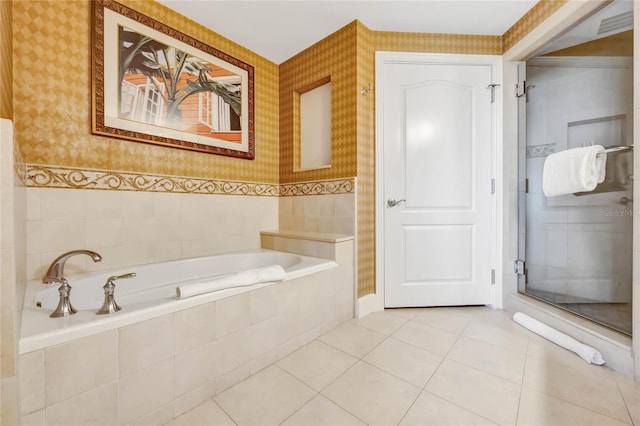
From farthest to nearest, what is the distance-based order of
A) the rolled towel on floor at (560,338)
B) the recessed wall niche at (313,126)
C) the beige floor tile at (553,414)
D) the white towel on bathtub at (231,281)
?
the recessed wall niche at (313,126) → the rolled towel on floor at (560,338) → the white towel on bathtub at (231,281) → the beige floor tile at (553,414)

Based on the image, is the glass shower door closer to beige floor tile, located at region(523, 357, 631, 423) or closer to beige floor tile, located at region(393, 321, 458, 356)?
beige floor tile, located at region(523, 357, 631, 423)

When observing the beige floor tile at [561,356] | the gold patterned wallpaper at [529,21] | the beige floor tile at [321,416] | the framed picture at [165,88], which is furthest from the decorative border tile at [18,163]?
the gold patterned wallpaper at [529,21]

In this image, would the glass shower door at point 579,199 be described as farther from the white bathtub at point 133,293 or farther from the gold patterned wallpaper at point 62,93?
the gold patterned wallpaper at point 62,93

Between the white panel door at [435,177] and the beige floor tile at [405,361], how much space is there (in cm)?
63

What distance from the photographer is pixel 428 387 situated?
1.22m

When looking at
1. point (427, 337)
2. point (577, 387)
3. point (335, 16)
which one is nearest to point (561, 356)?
point (577, 387)

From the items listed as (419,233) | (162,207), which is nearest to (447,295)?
(419,233)

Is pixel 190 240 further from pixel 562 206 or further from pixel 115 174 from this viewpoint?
pixel 562 206

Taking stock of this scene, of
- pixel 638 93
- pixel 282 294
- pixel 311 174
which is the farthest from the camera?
pixel 311 174

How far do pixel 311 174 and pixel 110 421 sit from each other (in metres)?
1.96

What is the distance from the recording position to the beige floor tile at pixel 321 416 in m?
1.02

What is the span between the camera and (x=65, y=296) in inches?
37.4

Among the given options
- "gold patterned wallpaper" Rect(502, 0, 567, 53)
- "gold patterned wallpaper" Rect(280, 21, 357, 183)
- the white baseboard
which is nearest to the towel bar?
"gold patterned wallpaper" Rect(502, 0, 567, 53)

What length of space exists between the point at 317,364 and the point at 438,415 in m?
0.61
